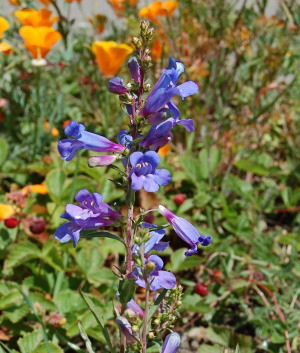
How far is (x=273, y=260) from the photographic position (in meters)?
2.54

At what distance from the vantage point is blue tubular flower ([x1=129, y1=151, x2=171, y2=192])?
3.97 ft

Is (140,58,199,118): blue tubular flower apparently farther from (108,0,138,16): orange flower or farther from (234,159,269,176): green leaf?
(108,0,138,16): orange flower

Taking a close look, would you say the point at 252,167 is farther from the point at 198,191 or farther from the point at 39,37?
the point at 39,37

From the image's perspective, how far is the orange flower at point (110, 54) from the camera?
3111 millimetres

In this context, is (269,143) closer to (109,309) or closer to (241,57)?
(241,57)

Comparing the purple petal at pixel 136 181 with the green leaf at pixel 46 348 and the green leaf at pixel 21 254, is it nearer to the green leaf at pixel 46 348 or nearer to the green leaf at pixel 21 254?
the green leaf at pixel 46 348

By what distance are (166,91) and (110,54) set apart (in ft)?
6.52

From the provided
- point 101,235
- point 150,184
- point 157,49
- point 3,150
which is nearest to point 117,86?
point 150,184

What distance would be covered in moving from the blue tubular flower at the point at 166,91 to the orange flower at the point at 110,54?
1.83 metres

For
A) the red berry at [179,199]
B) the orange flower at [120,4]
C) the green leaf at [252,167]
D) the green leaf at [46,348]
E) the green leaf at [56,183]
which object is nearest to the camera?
the green leaf at [46,348]

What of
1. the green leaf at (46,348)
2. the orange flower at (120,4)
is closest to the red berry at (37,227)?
the green leaf at (46,348)

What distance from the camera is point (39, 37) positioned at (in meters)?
2.96

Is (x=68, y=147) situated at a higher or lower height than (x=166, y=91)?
lower

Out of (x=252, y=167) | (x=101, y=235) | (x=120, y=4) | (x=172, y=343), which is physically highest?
(x=120, y=4)
